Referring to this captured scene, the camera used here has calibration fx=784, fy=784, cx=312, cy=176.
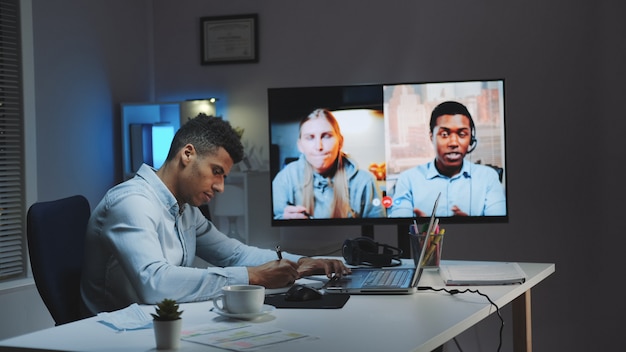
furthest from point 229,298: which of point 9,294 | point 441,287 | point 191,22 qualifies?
point 191,22

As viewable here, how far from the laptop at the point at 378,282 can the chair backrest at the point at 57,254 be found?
0.70 meters

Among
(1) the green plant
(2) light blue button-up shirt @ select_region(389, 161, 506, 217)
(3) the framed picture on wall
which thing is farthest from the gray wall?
Result: (1) the green plant

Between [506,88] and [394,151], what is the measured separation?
90cm

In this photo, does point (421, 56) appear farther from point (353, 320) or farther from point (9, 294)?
point (353, 320)

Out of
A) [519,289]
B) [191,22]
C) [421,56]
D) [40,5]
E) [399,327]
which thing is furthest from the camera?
[191,22]

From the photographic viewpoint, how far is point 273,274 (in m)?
2.07

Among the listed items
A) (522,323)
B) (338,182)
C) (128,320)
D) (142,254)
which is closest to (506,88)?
(338,182)

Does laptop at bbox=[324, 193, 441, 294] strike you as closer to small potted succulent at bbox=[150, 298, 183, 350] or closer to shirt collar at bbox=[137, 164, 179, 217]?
shirt collar at bbox=[137, 164, 179, 217]

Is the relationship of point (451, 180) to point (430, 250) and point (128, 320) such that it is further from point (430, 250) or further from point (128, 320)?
point (128, 320)

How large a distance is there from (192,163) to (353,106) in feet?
4.35

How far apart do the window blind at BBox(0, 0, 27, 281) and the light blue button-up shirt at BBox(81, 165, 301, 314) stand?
1548mm

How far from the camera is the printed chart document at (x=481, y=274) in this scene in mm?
2197

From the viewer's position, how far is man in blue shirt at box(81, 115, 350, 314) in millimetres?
1940

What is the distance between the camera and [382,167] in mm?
3516
